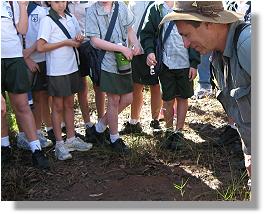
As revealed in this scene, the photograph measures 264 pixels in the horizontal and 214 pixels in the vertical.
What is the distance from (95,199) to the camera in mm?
3312

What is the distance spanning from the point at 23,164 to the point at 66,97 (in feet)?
2.22

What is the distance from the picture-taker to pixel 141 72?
14.7 ft

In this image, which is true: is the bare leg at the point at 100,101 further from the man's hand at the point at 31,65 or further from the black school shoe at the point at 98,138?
the man's hand at the point at 31,65

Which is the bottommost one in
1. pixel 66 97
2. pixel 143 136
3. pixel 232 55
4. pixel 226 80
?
pixel 143 136

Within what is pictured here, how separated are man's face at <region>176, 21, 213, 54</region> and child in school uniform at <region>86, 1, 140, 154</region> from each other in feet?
4.35

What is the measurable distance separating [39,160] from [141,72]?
135cm

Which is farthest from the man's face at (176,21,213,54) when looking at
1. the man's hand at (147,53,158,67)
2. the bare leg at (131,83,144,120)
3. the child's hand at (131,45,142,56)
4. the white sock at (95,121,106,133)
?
the bare leg at (131,83,144,120)

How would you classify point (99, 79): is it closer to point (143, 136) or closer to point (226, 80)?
point (143, 136)

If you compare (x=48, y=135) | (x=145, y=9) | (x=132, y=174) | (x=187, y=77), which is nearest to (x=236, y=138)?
(x=187, y=77)

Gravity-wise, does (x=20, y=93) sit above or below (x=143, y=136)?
above

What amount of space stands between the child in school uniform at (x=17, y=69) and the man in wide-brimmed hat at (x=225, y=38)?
5.18ft

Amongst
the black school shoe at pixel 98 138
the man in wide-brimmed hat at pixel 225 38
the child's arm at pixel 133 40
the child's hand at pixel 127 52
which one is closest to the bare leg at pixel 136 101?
the black school shoe at pixel 98 138

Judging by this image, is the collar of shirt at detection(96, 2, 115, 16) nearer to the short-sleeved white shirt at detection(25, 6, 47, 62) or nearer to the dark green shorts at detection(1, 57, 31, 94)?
the short-sleeved white shirt at detection(25, 6, 47, 62)

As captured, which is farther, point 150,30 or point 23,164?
point 150,30
